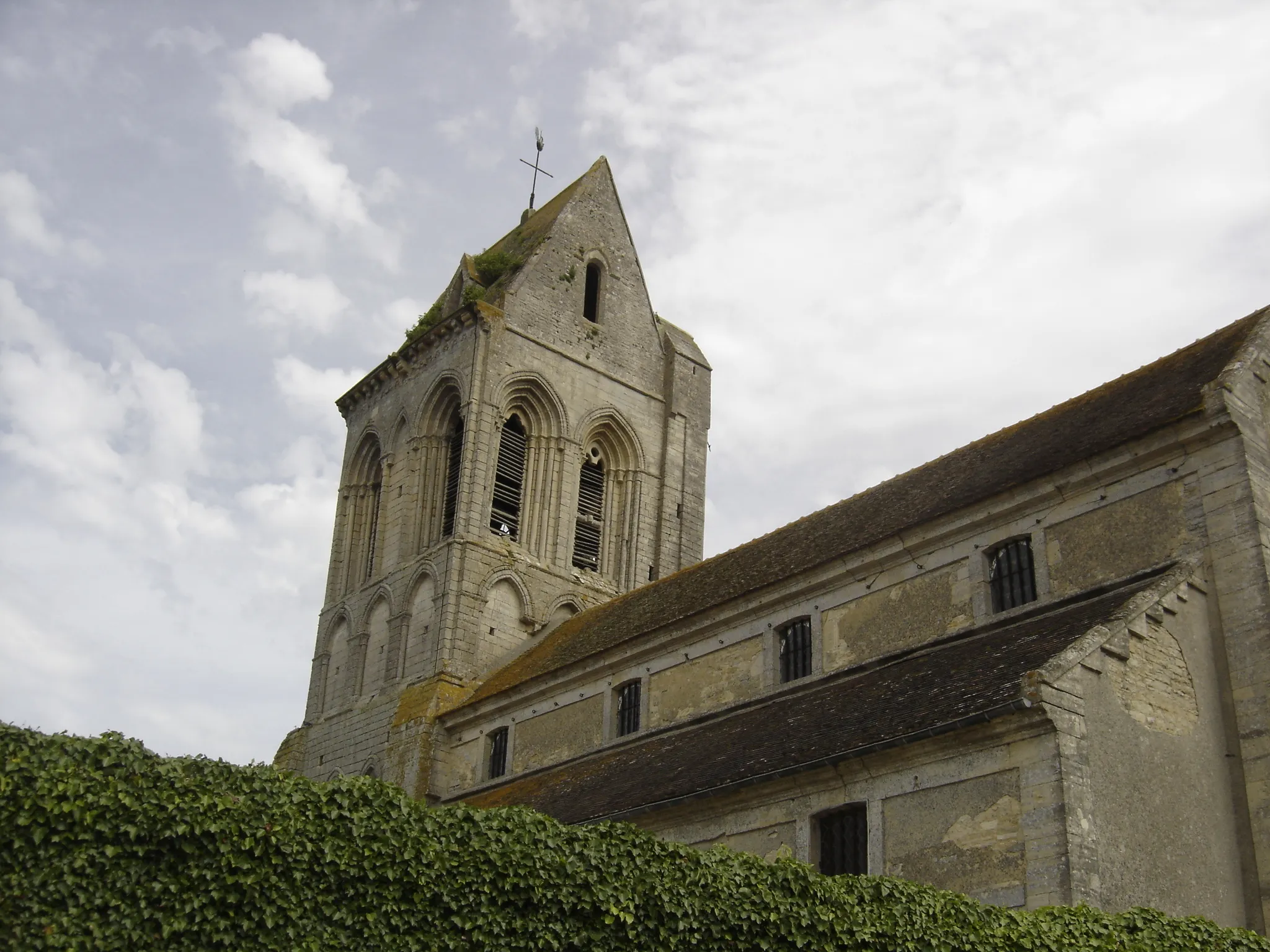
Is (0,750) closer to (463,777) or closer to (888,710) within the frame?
(888,710)

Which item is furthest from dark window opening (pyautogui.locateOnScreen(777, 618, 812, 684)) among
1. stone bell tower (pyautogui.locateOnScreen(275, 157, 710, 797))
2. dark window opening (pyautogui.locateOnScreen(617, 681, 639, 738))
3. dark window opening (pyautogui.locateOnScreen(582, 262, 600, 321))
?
dark window opening (pyautogui.locateOnScreen(582, 262, 600, 321))

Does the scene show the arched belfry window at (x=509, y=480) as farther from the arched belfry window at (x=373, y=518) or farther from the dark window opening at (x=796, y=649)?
the dark window opening at (x=796, y=649)

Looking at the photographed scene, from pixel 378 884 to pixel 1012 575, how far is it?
11456mm

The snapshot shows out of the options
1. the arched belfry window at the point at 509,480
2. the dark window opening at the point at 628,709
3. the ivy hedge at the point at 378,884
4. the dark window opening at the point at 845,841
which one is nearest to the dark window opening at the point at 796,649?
the dark window opening at the point at 628,709

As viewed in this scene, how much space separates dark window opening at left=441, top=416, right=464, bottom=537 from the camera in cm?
3330

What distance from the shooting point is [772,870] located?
12281mm

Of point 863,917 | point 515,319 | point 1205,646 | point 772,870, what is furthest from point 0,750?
point 515,319

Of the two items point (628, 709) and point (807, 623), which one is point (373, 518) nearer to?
point (628, 709)

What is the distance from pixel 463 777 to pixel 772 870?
17240 millimetres

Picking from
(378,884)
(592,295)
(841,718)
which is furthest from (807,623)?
(592,295)

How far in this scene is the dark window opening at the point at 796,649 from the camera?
21.9 m

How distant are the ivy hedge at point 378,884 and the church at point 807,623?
2.44m

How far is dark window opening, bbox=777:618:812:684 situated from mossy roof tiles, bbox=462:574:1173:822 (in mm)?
590

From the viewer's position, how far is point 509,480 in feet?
111
